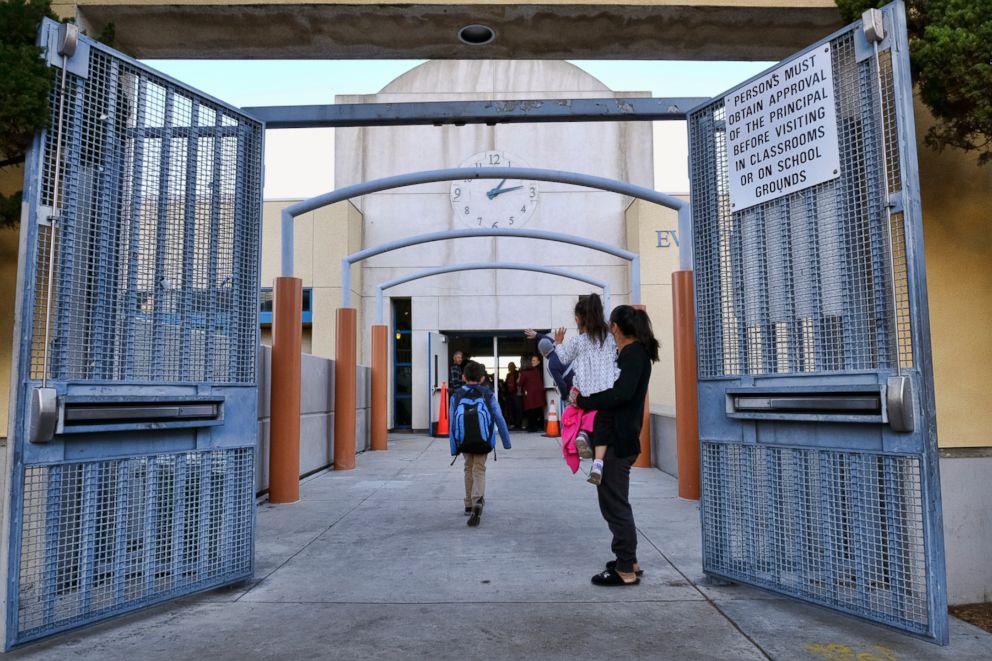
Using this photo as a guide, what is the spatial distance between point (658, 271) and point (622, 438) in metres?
12.5

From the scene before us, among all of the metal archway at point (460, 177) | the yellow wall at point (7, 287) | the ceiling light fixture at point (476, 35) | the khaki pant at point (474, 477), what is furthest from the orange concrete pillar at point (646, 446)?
the yellow wall at point (7, 287)

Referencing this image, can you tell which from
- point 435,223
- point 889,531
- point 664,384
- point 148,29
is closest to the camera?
point 889,531

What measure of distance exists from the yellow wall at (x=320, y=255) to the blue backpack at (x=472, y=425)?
10733 millimetres

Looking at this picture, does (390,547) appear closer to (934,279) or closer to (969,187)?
(934,279)

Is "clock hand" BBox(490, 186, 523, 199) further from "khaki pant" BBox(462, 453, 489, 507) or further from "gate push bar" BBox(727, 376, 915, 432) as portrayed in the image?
"gate push bar" BBox(727, 376, 915, 432)

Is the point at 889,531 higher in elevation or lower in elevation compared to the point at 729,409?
lower

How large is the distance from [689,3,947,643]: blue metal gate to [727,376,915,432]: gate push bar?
0.01m

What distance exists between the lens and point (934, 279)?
4.56 meters

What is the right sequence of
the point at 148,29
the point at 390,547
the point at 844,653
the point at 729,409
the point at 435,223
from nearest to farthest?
the point at 844,653, the point at 729,409, the point at 148,29, the point at 390,547, the point at 435,223

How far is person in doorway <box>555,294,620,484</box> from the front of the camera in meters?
4.61

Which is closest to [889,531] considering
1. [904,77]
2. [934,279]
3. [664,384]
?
[934,279]

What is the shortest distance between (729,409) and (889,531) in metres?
1.12

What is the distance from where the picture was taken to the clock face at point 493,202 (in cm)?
1794

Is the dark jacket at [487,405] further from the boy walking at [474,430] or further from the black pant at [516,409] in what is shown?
the black pant at [516,409]
